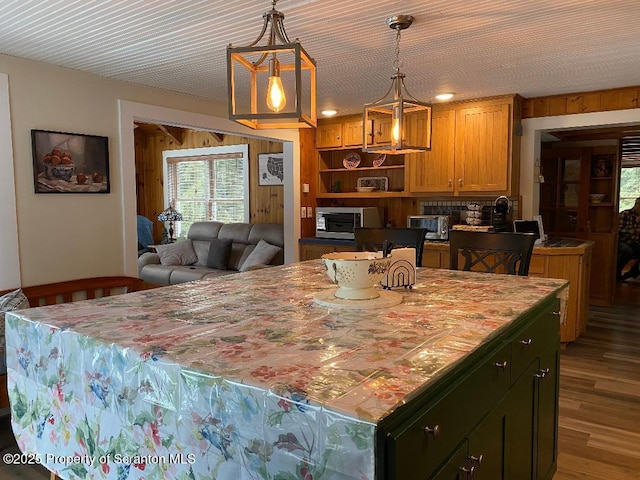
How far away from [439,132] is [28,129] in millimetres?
3410

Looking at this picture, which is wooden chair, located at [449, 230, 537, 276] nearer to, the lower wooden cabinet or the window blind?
the lower wooden cabinet

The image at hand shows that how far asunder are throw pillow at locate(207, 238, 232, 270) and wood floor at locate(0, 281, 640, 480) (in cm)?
321

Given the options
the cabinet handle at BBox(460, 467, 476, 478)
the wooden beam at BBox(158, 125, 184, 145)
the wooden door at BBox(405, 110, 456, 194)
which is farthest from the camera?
the wooden beam at BBox(158, 125, 184, 145)

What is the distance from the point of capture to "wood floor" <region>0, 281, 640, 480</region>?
7.50ft

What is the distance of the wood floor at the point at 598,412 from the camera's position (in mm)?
2287

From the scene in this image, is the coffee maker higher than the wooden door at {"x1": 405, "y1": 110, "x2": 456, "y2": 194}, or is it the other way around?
the wooden door at {"x1": 405, "y1": 110, "x2": 456, "y2": 194}

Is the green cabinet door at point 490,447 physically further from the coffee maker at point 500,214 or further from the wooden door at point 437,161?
the wooden door at point 437,161

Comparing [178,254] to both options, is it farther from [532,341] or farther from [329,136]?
[532,341]

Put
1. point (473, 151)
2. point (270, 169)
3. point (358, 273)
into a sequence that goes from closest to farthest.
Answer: point (358, 273) → point (473, 151) → point (270, 169)

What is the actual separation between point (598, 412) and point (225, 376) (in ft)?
9.02

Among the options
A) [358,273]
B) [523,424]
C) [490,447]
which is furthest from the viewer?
[523,424]

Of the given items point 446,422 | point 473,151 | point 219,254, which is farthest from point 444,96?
point 446,422

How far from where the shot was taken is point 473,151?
14.7 ft

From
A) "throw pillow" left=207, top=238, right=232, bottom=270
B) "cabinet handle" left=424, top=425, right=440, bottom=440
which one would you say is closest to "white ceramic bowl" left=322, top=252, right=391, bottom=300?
"cabinet handle" left=424, top=425, right=440, bottom=440
